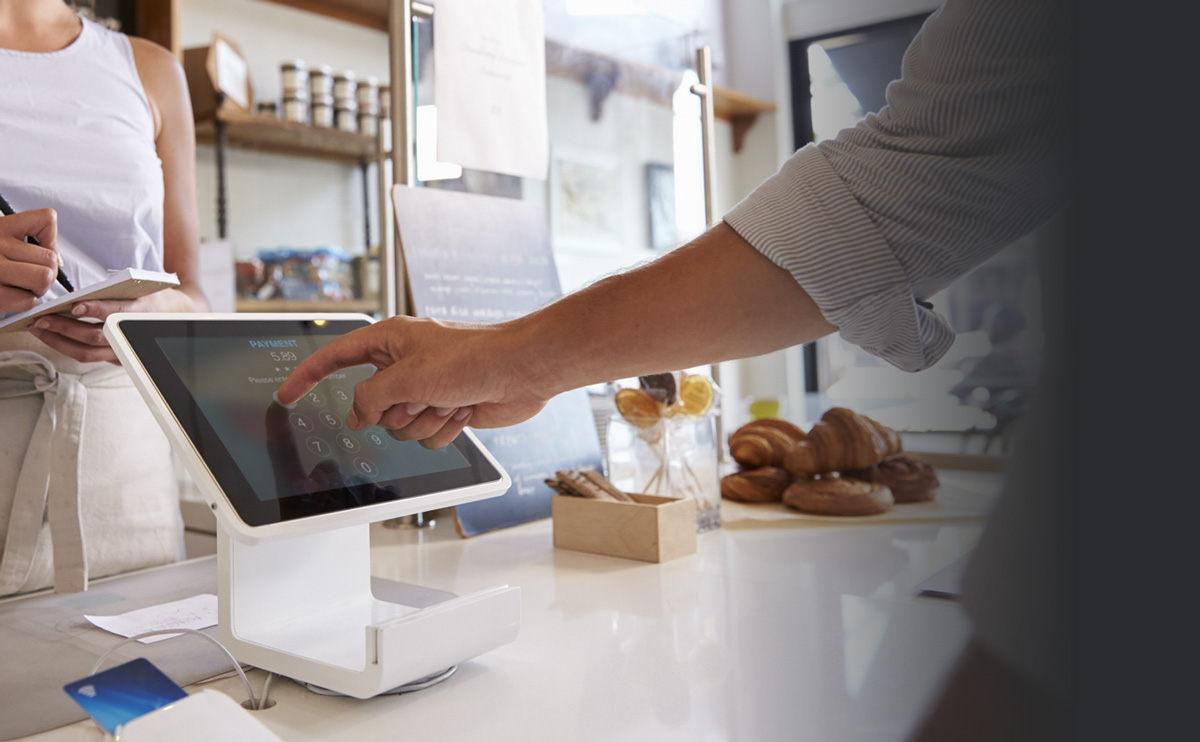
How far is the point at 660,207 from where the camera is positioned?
10.8 feet

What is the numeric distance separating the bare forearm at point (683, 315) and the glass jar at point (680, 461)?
0.49 metres

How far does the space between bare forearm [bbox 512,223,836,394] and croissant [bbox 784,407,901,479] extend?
2.15 feet

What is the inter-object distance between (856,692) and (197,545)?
1.00 meters

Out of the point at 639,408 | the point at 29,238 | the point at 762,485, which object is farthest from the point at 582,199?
the point at 29,238

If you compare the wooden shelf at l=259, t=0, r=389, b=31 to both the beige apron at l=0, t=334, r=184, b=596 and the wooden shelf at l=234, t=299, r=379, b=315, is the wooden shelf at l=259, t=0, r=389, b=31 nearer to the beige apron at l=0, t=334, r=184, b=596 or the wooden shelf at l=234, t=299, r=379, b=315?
Answer: the wooden shelf at l=234, t=299, r=379, b=315

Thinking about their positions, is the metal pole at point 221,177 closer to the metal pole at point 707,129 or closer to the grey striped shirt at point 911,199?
the metal pole at point 707,129

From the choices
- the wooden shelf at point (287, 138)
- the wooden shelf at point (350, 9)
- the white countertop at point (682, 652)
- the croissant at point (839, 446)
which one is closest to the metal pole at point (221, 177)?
the wooden shelf at point (287, 138)

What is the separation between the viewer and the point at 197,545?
122 cm

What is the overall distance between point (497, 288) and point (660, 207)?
84.3 inches

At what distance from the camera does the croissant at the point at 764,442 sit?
129cm

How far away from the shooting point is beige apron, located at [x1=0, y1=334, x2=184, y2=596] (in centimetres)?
79

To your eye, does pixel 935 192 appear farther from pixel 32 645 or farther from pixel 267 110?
pixel 267 110

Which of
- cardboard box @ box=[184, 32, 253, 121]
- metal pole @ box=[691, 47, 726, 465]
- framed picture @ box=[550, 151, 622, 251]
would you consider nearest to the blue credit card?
metal pole @ box=[691, 47, 726, 465]

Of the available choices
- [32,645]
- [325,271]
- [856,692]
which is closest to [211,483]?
[32,645]
